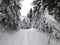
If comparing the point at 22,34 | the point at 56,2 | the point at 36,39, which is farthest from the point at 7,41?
the point at 56,2

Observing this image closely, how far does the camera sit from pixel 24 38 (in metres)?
5.95

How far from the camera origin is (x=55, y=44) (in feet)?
15.0

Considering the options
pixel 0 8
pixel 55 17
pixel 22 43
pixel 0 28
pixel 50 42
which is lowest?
pixel 22 43

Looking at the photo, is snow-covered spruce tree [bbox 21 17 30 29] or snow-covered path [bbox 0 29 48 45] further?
snow-covered spruce tree [bbox 21 17 30 29]

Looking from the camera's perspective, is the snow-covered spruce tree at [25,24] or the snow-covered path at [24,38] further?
the snow-covered spruce tree at [25,24]

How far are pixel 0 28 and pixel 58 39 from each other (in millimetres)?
3095

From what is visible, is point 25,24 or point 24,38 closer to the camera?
point 24,38

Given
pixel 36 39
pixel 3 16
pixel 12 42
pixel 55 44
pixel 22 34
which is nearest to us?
pixel 55 44

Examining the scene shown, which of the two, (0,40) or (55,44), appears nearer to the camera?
(55,44)

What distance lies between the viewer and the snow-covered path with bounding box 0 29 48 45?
531 centimetres

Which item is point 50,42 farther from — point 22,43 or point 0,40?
point 0,40

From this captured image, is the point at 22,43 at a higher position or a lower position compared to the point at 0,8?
lower

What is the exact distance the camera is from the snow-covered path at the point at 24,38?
5.31 metres

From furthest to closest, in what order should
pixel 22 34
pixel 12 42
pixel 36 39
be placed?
pixel 22 34
pixel 36 39
pixel 12 42
